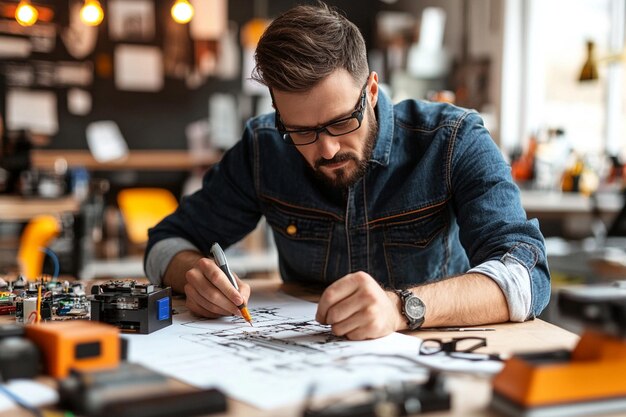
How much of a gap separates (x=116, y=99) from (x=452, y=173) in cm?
397

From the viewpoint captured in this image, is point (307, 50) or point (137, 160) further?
point (137, 160)

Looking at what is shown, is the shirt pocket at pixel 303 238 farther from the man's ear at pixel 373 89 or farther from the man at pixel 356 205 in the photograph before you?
the man's ear at pixel 373 89

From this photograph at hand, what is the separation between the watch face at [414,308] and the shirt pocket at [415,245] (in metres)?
0.48

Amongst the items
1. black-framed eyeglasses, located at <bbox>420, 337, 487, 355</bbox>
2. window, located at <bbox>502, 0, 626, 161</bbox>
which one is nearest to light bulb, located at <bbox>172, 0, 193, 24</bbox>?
black-framed eyeglasses, located at <bbox>420, 337, 487, 355</bbox>

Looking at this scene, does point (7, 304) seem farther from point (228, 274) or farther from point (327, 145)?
point (327, 145)

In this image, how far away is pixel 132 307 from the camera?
126 cm

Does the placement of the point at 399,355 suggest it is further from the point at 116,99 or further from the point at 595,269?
the point at 116,99

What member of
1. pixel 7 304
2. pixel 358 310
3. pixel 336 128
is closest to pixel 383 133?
pixel 336 128

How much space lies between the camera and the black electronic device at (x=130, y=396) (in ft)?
2.56

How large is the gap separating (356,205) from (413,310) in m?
0.51

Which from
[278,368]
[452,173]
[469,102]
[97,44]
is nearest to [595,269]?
[452,173]

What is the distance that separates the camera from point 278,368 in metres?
1.03

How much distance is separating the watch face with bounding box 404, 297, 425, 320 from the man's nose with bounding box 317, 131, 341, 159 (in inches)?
16.2

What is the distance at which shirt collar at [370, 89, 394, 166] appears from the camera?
176cm
